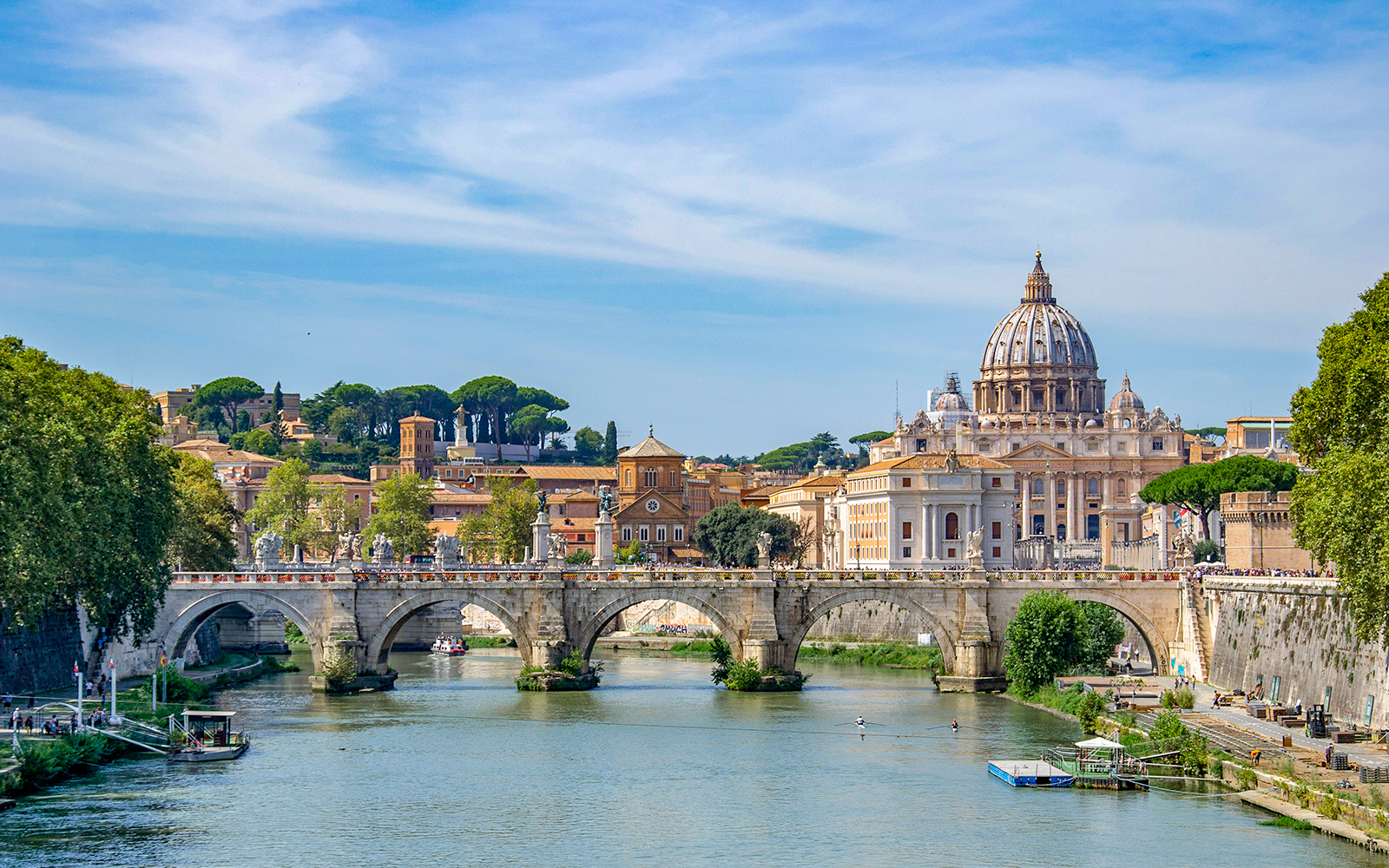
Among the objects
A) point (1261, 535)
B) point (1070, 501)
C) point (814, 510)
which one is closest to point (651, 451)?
point (814, 510)

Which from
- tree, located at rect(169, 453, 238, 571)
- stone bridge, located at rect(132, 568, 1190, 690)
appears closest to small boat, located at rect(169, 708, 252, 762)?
stone bridge, located at rect(132, 568, 1190, 690)

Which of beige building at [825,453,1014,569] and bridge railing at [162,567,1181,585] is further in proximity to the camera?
beige building at [825,453,1014,569]

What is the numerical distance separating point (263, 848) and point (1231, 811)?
17705mm

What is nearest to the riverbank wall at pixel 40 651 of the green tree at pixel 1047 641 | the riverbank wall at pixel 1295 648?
the green tree at pixel 1047 641

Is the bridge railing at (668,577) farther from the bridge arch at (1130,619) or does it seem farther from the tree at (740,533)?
the tree at (740,533)

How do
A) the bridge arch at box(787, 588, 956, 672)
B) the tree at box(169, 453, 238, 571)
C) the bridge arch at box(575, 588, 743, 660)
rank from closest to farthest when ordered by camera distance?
the bridge arch at box(575, 588, 743, 660)
the bridge arch at box(787, 588, 956, 672)
the tree at box(169, 453, 238, 571)

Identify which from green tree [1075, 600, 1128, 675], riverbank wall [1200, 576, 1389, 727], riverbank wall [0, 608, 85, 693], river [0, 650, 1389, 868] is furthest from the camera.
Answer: green tree [1075, 600, 1128, 675]

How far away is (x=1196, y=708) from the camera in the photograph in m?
Answer: 44.7

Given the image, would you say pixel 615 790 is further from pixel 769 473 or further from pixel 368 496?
pixel 769 473

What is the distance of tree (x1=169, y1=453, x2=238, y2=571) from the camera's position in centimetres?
6638

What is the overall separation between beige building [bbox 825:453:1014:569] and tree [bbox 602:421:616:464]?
7800cm

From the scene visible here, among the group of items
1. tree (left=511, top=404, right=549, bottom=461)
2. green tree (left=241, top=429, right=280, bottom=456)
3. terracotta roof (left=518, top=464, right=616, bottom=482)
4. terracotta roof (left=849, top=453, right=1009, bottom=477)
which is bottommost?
terracotta roof (left=849, top=453, right=1009, bottom=477)

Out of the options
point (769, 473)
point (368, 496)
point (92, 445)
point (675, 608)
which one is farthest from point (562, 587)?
point (769, 473)

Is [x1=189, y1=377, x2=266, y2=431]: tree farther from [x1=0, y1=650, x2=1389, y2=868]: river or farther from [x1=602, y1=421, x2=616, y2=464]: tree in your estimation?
[x1=0, y1=650, x2=1389, y2=868]: river
